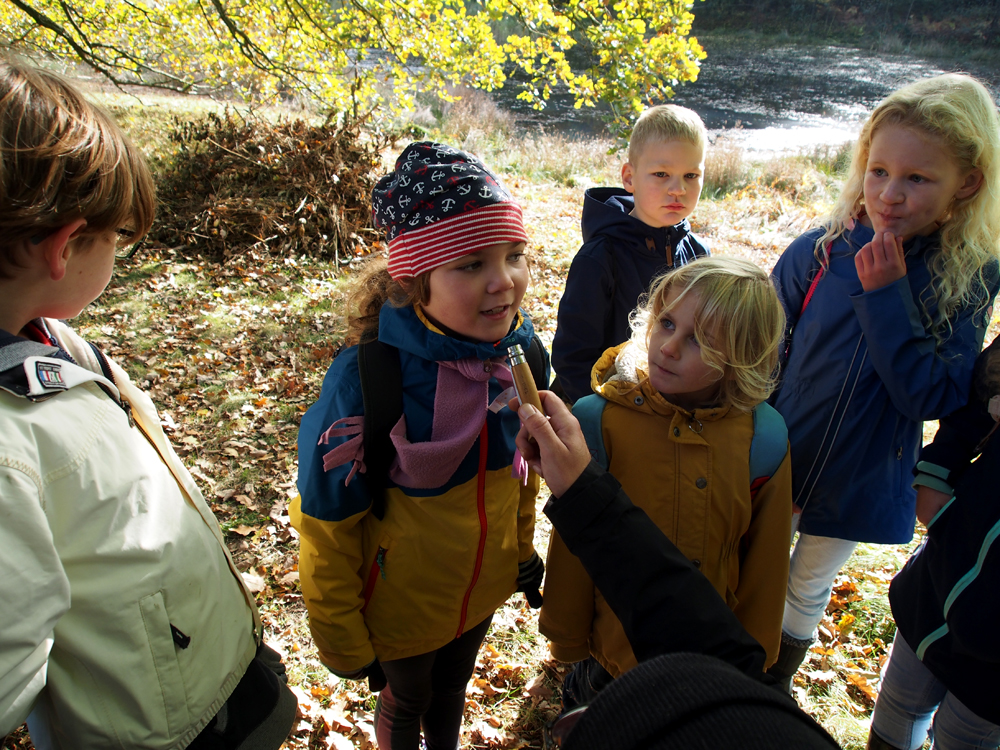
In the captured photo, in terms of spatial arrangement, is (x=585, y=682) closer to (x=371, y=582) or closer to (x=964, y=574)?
(x=371, y=582)

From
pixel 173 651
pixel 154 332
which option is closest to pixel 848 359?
pixel 173 651

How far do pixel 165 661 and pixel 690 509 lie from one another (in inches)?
51.9

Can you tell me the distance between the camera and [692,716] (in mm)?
628

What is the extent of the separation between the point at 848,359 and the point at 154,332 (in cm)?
564

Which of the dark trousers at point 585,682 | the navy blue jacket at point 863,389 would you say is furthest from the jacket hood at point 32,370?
the navy blue jacket at point 863,389

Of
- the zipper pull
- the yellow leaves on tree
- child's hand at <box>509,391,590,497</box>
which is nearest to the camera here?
the zipper pull

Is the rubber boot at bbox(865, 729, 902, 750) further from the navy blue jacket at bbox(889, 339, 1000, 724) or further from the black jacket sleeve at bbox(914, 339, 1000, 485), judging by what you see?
the black jacket sleeve at bbox(914, 339, 1000, 485)

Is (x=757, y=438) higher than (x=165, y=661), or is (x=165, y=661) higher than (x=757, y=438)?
(x=757, y=438)

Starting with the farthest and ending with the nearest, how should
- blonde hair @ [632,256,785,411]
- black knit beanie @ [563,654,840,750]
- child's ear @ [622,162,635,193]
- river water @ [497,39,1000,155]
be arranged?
river water @ [497,39,1000,155], child's ear @ [622,162,635,193], blonde hair @ [632,256,785,411], black knit beanie @ [563,654,840,750]

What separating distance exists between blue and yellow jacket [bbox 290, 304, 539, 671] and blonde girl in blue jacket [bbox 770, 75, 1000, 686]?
1233mm

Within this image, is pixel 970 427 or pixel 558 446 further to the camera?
pixel 970 427

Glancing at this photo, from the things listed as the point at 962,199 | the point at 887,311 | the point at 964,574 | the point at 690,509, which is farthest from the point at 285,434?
the point at 962,199

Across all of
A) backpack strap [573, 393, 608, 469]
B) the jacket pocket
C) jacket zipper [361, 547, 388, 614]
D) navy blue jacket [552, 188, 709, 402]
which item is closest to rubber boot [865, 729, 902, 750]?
backpack strap [573, 393, 608, 469]

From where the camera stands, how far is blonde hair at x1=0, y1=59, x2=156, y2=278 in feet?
3.26
